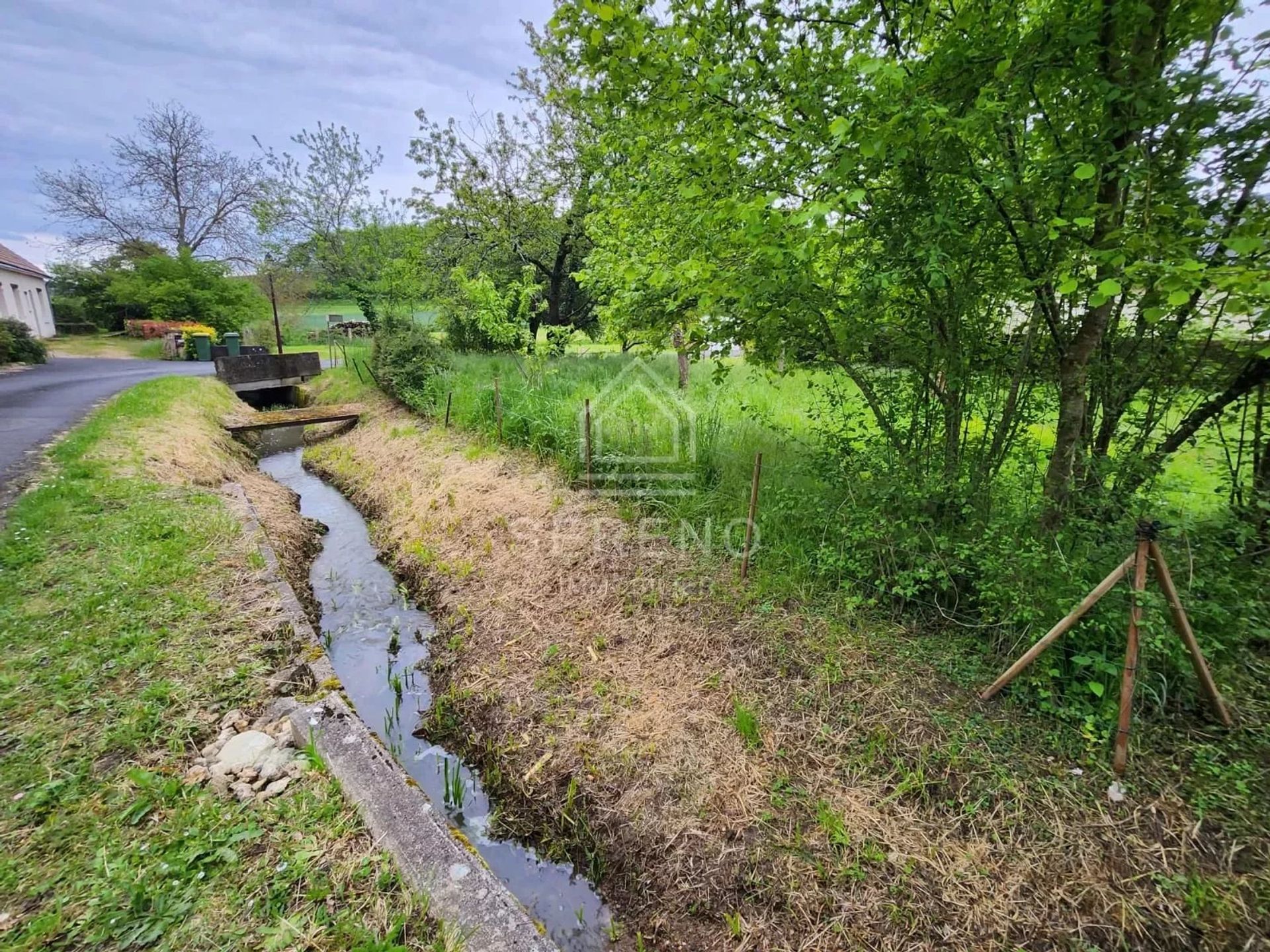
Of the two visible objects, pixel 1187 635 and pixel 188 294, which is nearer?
pixel 1187 635

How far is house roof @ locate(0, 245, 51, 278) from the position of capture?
20.2 meters

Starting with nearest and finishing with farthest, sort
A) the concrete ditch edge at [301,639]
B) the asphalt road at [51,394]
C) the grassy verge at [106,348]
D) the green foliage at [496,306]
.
Answer: the concrete ditch edge at [301,639] < the asphalt road at [51,394] < the green foliage at [496,306] < the grassy verge at [106,348]

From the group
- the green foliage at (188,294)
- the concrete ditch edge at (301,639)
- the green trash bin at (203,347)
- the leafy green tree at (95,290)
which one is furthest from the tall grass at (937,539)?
the leafy green tree at (95,290)

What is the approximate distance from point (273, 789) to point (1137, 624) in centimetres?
376

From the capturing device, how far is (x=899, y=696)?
2.78m

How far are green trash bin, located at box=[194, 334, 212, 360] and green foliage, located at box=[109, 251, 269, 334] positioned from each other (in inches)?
134

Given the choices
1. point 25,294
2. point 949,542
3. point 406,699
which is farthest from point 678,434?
point 25,294

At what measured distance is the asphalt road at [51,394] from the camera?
6184mm

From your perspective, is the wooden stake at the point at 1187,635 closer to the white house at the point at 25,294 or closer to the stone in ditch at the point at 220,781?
the stone in ditch at the point at 220,781

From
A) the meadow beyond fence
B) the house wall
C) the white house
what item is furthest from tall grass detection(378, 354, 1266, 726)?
the white house

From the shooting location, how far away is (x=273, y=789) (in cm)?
231

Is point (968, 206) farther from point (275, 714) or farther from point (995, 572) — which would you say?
point (275, 714)

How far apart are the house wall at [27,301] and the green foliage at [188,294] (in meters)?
2.71

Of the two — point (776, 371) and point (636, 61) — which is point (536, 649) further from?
point (636, 61)
